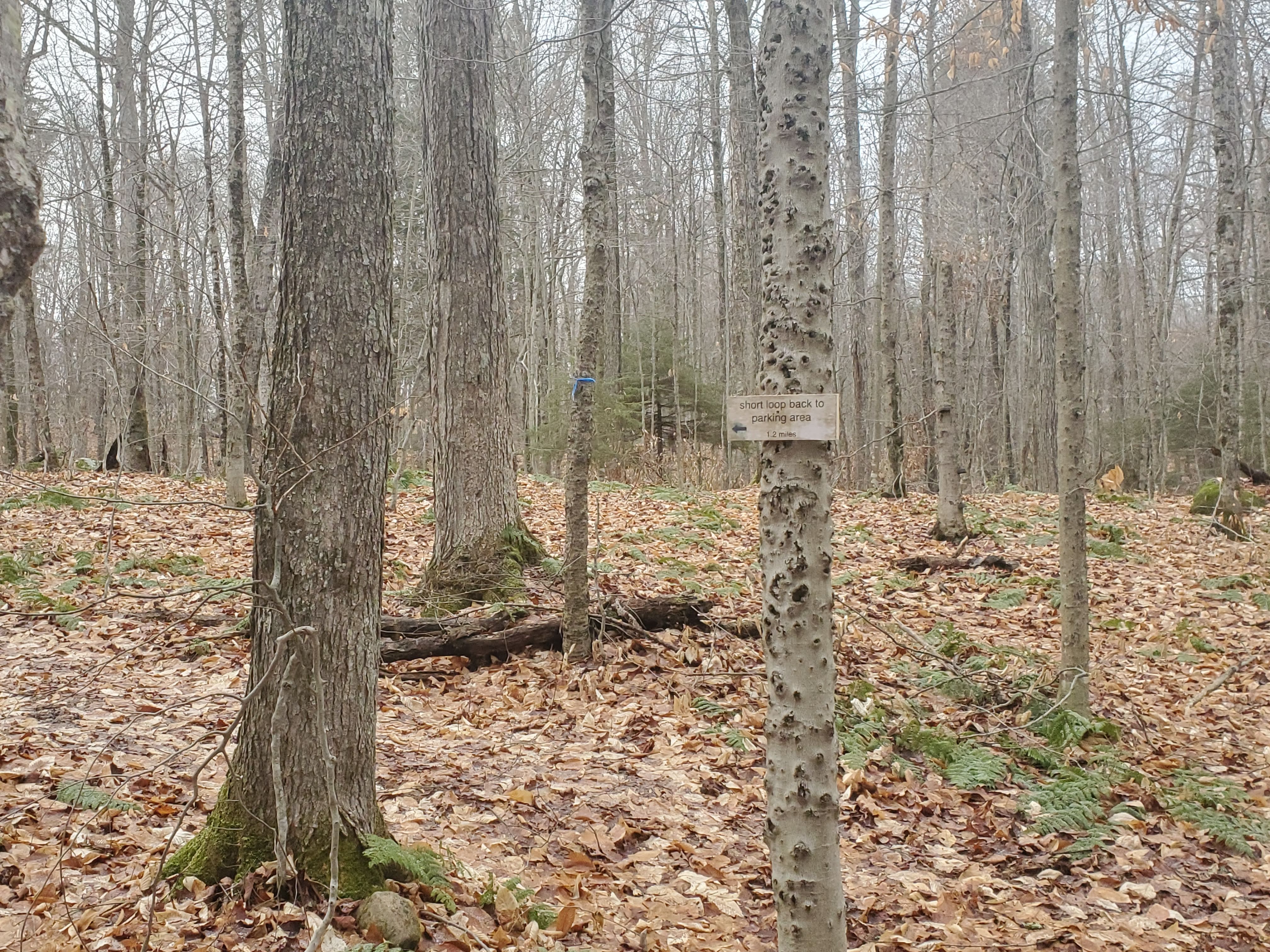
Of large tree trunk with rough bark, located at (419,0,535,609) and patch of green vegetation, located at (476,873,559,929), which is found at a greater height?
large tree trunk with rough bark, located at (419,0,535,609)

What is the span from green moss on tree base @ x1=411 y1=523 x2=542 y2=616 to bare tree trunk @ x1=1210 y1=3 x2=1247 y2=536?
9.01m

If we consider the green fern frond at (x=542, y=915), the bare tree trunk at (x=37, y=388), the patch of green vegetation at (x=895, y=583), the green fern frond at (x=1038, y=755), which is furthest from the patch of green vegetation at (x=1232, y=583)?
the bare tree trunk at (x=37, y=388)

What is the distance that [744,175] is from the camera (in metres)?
14.2

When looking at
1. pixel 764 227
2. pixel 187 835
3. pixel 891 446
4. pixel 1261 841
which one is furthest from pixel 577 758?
pixel 891 446

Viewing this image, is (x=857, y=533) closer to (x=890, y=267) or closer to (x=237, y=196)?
(x=890, y=267)

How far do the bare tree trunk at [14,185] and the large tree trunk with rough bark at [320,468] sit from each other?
4.00 ft

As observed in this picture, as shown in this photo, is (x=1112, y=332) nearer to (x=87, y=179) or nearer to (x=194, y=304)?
(x=194, y=304)

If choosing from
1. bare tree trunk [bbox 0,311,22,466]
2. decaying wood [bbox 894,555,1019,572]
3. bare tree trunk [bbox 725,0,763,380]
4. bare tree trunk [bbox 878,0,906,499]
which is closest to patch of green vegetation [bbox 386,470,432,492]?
bare tree trunk [bbox 0,311,22,466]

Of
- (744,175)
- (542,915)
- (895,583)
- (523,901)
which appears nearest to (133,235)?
(744,175)

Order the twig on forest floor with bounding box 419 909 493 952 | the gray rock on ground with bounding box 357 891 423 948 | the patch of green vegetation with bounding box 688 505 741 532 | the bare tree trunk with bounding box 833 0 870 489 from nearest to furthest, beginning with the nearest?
the gray rock on ground with bounding box 357 891 423 948
the twig on forest floor with bounding box 419 909 493 952
the patch of green vegetation with bounding box 688 505 741 532
the bare tree trunk with bounding box 833 0 870 489

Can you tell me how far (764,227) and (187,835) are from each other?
11.0 ft

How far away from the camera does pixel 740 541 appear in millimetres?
9922

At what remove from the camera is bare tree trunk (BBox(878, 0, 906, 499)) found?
12.1m

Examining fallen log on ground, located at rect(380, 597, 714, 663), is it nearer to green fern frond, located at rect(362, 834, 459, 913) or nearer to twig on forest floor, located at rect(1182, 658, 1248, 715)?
green fern frond, located at rect(362, 834, 459, 913)
